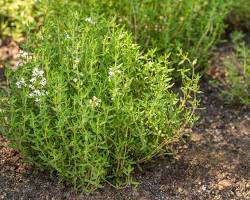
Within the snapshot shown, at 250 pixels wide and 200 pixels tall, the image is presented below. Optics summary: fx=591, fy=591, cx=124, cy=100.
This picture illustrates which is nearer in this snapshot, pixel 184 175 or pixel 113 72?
pixel 113 72

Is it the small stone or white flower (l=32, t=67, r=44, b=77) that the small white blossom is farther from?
the small stone

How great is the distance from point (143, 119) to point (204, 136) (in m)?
0.88

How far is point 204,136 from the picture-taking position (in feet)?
14.2

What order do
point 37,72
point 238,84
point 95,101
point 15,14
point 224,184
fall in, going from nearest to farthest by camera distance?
point 95,101 → point 37,72 → point 224,184 → point 238,84 → point 15,14

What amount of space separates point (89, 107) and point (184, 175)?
91cm

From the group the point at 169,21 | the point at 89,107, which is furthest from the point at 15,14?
the point at 89,107

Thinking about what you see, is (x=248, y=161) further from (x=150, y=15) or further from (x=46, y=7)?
(x=46, y=7)

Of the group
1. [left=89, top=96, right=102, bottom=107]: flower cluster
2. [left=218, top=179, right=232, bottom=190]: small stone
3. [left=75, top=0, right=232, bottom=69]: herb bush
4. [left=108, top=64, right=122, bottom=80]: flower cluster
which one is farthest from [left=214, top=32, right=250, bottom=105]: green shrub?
[left=89, top=96, right=102, bottom=107]: flower cluster

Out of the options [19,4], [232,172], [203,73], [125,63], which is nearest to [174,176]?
[232,172]

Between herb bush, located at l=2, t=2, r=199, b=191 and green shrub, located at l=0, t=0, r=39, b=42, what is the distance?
4.75 feet

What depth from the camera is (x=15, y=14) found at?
5.33 meters

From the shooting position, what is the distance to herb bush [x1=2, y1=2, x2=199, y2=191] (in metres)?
3.43

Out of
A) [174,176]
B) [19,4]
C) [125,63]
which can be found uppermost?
[125,63]

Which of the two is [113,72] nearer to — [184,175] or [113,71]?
[113,71]
